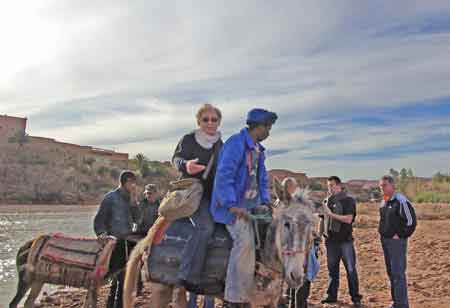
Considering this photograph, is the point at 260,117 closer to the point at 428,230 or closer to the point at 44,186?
the point at 428,230

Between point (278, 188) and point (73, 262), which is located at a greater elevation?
point (278, 188)

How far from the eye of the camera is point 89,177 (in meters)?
60.3

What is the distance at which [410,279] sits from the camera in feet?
36.4

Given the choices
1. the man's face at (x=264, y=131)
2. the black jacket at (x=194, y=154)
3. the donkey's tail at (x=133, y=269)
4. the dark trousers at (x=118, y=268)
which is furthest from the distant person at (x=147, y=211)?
the man's face at (x=264, y=131)

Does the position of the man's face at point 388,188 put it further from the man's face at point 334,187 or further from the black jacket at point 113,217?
the black jacket at point 113,217

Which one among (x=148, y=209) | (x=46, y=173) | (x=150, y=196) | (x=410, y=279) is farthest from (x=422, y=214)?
(x=46, y=173)

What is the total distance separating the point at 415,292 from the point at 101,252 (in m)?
6.52

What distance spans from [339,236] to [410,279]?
11.8 ft

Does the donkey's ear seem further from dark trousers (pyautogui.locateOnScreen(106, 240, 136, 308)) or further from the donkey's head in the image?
dark trousers (pyautogui.locateOnScreen(106, 240, 136, 308))

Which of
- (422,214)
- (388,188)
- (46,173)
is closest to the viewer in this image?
(388,188)

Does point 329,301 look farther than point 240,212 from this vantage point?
Yes

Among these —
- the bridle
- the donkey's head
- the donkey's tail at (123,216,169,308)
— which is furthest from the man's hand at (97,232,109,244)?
the bridle

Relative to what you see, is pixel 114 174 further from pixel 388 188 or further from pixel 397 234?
pixel 397 234

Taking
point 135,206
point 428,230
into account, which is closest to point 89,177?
point 428,230
